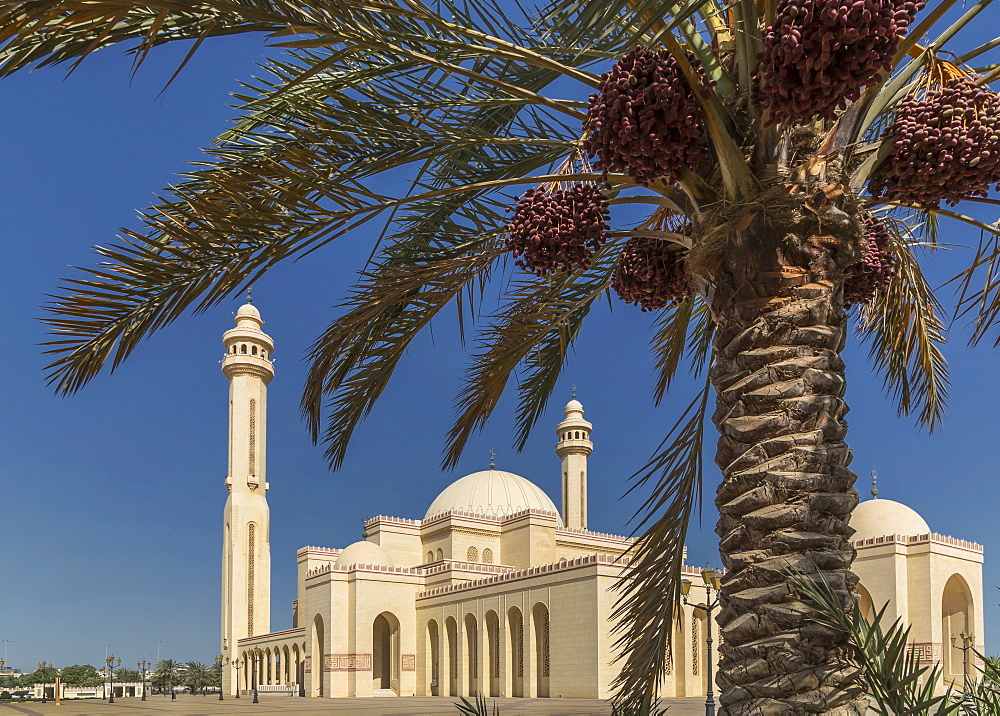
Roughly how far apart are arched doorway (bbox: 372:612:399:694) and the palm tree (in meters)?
31.9

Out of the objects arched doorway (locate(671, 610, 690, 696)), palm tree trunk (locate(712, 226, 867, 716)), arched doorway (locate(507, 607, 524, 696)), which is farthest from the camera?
arched doorway (locate(507, 607, 524, 696))

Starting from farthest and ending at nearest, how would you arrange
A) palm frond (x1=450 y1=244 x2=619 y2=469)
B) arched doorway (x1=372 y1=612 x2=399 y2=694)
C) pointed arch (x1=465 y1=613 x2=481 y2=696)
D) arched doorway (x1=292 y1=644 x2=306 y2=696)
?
arched doorway (x1=292 y1=644 x2=306 y2=696) → arched doorway (x1=372 y1=612 x2=399 y2=694) → pointed arch (x1=465 y1=613 x2=481 y2=696) → palm frond (x1=450 y1=244 x2=619 y2=469)

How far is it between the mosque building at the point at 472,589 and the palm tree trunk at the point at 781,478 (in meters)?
17.6

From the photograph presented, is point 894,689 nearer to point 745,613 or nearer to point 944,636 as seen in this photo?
point 745,613

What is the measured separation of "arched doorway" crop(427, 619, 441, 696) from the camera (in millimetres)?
34188

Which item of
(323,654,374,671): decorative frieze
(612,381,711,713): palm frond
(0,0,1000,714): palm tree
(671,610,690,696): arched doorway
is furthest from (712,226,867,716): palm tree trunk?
(323,654,374,671): decorative frieze

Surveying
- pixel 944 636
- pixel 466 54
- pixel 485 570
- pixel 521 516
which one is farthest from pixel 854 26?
pixel 521 516

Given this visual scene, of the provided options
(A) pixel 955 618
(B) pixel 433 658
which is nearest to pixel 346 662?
(B) pixel 433 658

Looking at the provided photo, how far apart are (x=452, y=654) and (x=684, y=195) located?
105 ft

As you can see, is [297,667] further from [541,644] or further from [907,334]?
[907,334]

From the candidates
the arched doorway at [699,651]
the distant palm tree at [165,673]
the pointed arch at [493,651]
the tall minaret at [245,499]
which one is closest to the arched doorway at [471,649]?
the pointed arch at [493,651]

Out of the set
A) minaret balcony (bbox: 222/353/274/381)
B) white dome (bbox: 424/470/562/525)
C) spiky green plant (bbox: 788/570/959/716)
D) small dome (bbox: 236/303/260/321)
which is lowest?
spiky green plant (bbox: 788/570/959/716)

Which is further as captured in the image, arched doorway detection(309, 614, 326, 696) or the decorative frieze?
arched doorway detection(309, 614, 326, 696)

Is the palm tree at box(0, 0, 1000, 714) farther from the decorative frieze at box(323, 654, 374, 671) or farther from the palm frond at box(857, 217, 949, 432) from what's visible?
the decorative frieze at box(323, 654, 374, 671)
